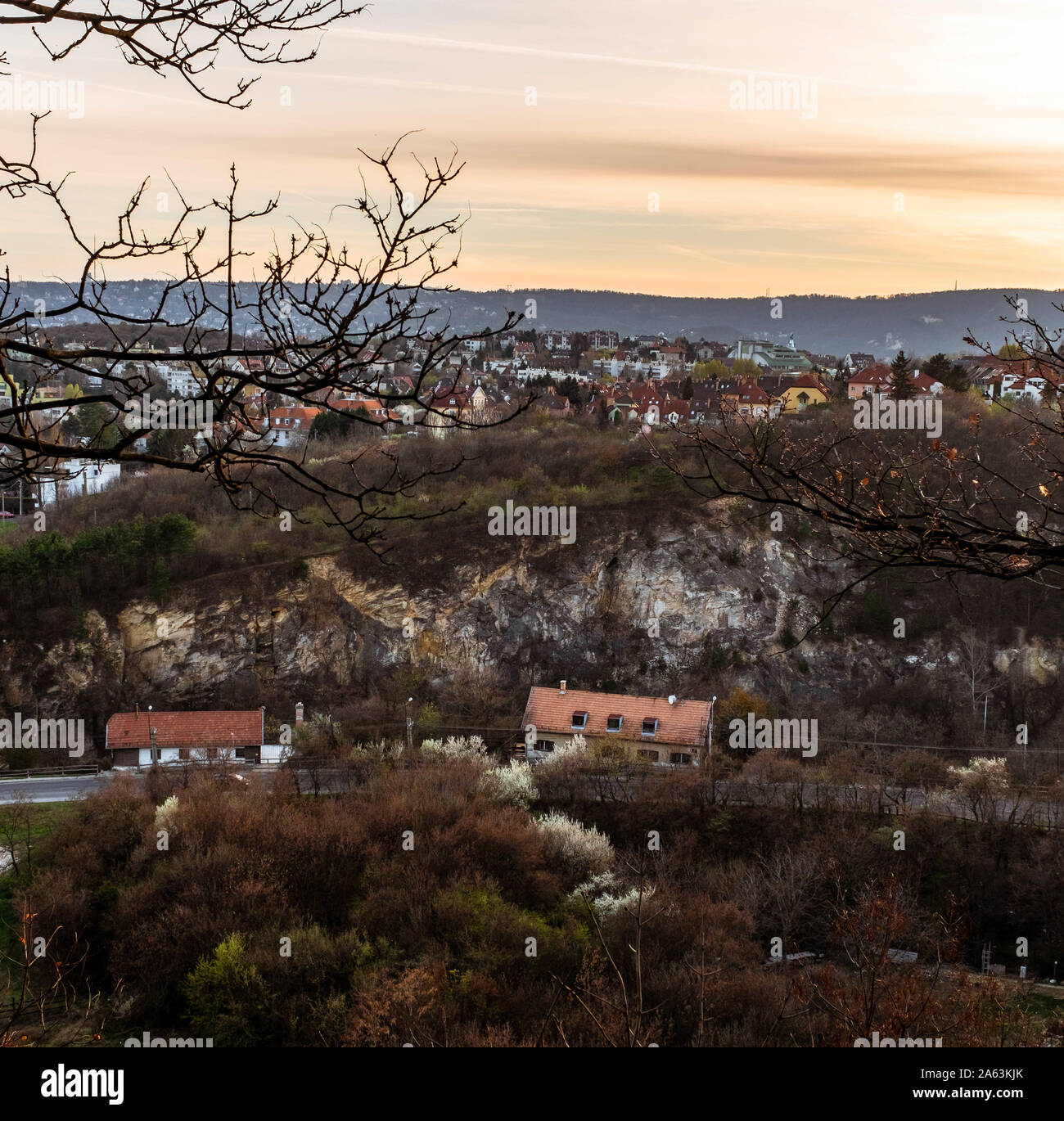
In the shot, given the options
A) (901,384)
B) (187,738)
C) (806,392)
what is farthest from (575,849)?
(806,392)

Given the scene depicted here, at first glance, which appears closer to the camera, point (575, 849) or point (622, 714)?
point (575, 849)

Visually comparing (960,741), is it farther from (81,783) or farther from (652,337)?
(652,337)

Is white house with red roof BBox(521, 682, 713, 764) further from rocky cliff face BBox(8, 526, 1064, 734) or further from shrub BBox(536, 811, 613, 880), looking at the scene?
shrub BBox(536, 811, 613, 880)

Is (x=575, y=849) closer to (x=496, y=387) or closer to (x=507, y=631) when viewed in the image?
(x=507, y=631)

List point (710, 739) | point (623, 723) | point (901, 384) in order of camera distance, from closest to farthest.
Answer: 1. point (710, 739)
2. point (623, 723)
3. point (901, 384)

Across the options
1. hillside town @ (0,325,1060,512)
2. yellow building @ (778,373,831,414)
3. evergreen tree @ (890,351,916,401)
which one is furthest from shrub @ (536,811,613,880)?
yellow building @ (778,373,831,414)
